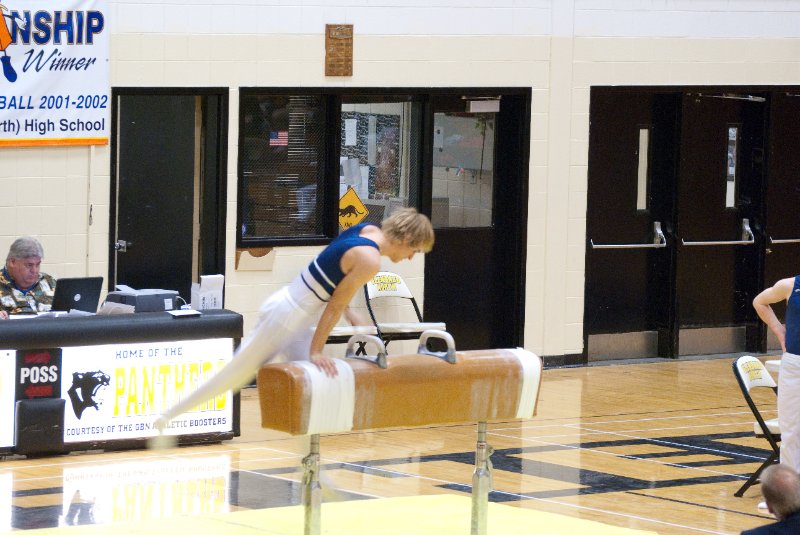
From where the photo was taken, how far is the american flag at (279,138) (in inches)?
484

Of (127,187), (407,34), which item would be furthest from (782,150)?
(127,187)

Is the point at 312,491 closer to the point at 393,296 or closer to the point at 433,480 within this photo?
the point at 433,480

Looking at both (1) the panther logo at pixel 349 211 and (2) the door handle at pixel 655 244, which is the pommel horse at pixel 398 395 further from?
(2) the door handle at pixel 655 244

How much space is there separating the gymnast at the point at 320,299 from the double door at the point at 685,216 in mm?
7143

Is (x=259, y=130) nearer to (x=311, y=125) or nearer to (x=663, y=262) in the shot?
(x=311, y=125)

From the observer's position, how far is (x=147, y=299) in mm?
10008

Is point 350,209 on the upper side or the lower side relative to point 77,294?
upper

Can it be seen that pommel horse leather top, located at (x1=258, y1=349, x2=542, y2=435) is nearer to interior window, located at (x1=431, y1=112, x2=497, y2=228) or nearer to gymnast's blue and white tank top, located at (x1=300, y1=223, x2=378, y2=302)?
gymnast's blue and white tank top, located at (x1=300, y1=223, x2=378, y2=302)

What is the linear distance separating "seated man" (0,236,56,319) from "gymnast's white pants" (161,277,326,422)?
3455 mm

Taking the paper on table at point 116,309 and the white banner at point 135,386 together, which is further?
the paper on table at point 116,309

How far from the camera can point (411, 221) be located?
22.1 feet

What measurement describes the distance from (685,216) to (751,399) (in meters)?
5.15

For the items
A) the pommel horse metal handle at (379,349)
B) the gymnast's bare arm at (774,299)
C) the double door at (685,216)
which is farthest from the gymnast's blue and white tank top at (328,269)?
the double door at (685,216)

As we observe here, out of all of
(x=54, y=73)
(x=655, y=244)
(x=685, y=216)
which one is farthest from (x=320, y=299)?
(x=685, y=216)
